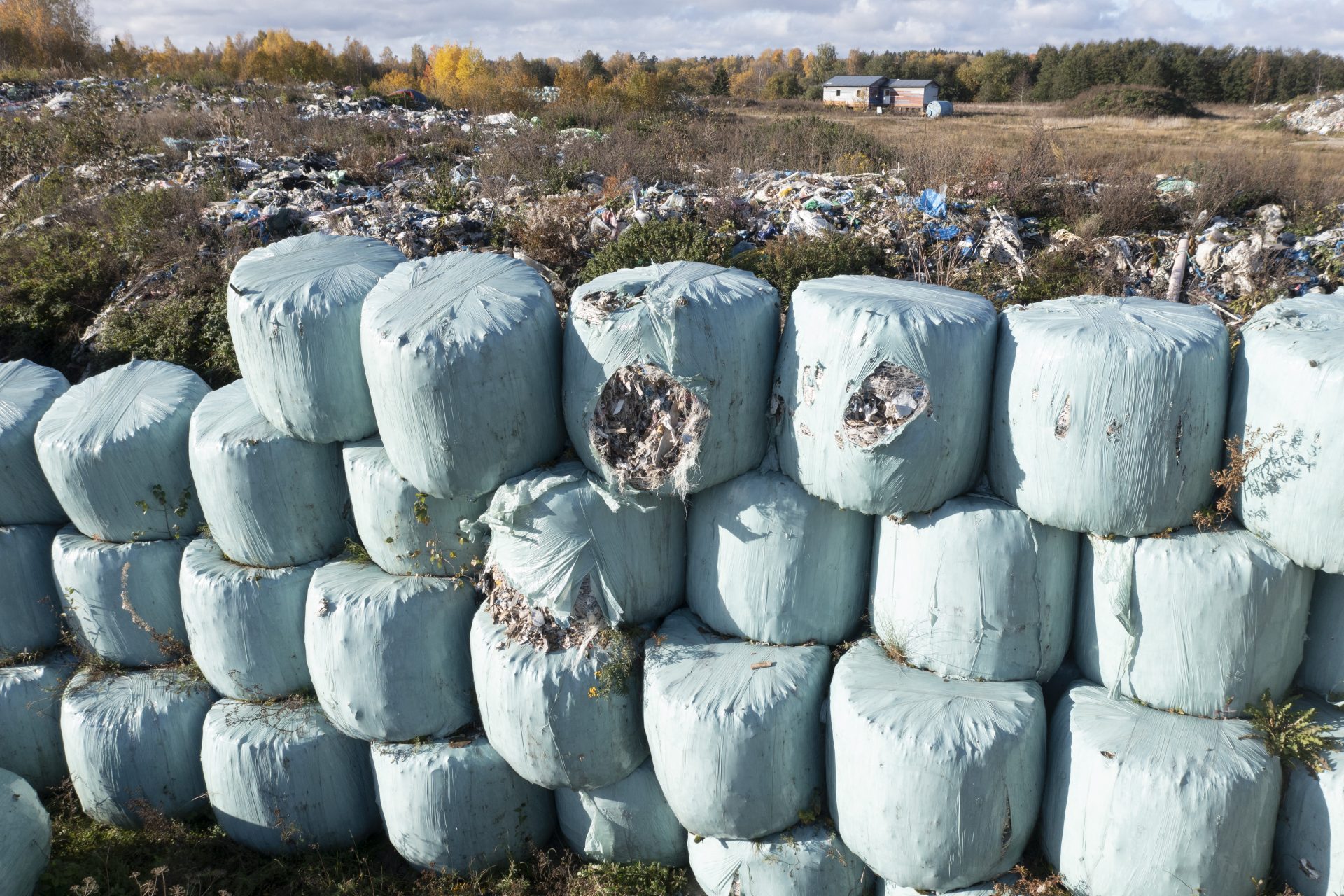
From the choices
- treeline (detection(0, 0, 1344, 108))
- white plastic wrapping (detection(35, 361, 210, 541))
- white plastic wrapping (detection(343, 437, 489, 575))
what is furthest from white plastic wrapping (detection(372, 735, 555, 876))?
treeline (detection(0, 0, 1344, 108))

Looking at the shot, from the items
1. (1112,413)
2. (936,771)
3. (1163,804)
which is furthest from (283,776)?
(1112,413)

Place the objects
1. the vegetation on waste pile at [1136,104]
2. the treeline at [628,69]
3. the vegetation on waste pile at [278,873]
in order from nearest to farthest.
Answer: the vegetation on waste pile at [278,873]
the treeline at [628,69]
the vegetation on waste pile at [1136,104]

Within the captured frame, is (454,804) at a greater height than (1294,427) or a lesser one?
lesser

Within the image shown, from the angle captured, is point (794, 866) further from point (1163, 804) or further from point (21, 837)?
point (21, 837)

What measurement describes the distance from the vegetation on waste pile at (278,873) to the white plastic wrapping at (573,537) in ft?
3.40

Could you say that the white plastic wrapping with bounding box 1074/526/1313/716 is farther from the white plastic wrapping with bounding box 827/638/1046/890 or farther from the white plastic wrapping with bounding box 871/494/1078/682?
the white plastic wrapping with bounding box 827/638/1046/890

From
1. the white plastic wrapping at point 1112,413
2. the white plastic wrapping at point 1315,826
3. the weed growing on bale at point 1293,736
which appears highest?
the white plastic wrapping at point 1112,413

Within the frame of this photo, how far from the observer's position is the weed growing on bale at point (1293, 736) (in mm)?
2088

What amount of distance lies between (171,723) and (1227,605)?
352cm

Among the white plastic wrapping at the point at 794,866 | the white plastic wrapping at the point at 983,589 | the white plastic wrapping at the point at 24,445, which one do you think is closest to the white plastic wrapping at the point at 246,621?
the white plastic wrapping at the point at 24,445

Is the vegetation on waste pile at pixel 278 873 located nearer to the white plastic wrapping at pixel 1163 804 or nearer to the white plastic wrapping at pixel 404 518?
the white plastic wrapping at pixel 404 518

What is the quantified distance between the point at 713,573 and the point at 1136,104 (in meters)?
27.7

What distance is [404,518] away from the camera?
8.85 ft

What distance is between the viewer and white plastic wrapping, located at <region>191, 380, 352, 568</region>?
2.76 metres
